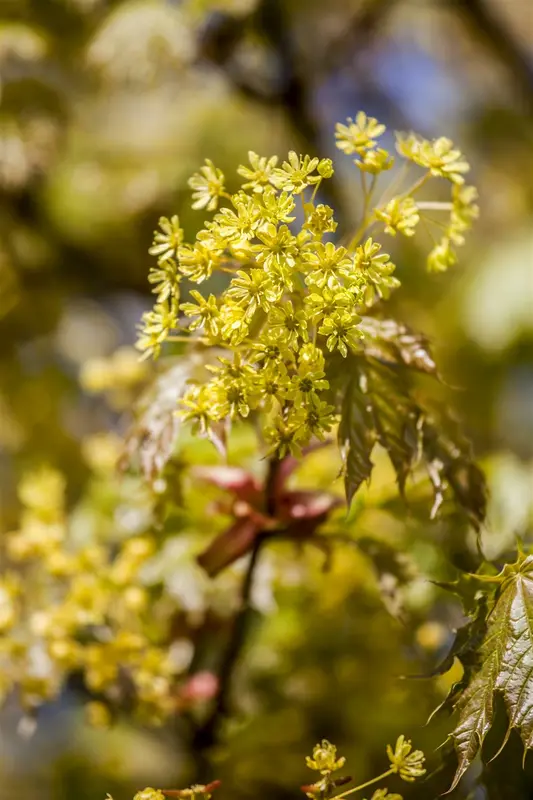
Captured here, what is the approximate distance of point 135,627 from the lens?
71 centimetres

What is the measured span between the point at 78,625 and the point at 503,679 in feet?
1.20

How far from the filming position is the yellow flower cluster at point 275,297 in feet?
1.39

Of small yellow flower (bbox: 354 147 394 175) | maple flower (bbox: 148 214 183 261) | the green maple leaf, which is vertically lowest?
the green maple leaf

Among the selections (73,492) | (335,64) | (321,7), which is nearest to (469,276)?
(335,64)

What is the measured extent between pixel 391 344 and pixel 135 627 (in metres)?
0.36

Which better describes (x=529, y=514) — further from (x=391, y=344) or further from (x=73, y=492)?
(x=73, y=492)

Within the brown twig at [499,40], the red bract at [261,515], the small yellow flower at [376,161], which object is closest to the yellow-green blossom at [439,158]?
the small yellow flower at [376,161]

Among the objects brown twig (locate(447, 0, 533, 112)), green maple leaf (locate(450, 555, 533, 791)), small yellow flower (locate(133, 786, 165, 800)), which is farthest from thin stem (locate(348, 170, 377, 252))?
brown twig (locate(447, 0, 533, 112))

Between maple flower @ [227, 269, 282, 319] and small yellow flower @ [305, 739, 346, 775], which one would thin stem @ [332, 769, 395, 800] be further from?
maple flower @ [227, 269, 282, 319]

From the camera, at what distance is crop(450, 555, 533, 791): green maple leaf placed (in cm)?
41

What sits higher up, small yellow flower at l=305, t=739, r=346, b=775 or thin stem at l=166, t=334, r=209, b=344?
thin stem at l=166, t=334, r=209, b=344

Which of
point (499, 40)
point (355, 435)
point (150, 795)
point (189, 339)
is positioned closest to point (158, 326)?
point (189, 339)

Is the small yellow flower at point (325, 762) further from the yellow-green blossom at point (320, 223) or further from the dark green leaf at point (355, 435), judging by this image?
the yellow-green blossom at point (320, 223)

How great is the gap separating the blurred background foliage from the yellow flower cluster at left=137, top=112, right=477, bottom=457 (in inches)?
3.8
